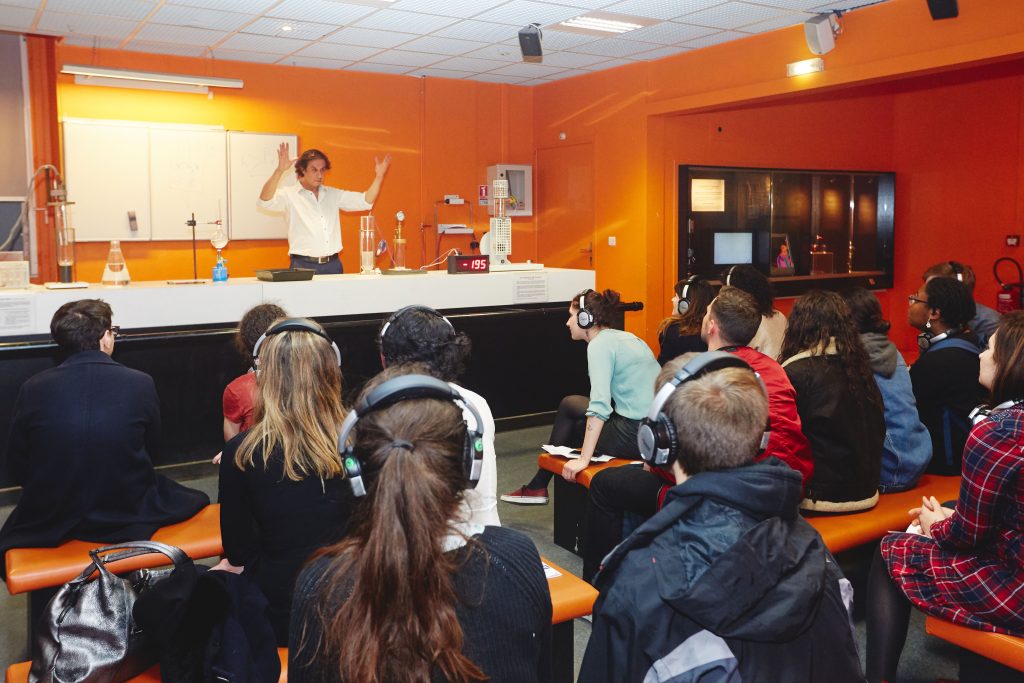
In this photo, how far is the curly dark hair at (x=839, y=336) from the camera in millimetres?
3146

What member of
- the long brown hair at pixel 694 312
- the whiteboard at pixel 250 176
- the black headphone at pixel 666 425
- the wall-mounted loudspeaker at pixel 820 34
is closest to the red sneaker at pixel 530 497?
the long brown hair at pixel 694 312

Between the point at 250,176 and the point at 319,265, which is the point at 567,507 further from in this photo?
the point at 250,176

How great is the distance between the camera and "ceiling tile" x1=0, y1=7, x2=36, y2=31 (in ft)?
19.6

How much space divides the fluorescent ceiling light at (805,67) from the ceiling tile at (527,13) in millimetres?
1688

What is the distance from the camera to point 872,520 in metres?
3.16

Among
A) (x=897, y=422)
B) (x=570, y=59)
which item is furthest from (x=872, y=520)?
(x=570, y=59)

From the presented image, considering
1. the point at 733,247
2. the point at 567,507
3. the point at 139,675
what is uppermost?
the point at 733,247

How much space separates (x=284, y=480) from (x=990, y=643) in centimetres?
185

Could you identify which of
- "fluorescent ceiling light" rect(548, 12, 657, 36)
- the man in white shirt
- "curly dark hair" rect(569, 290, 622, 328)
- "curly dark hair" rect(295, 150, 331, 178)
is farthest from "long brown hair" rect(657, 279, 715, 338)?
"curly dark hair" rect(295, 150, 331, 178)

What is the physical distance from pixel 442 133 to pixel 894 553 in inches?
279

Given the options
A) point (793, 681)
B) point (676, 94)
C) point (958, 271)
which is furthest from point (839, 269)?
point (793, 681)

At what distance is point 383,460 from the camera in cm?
132

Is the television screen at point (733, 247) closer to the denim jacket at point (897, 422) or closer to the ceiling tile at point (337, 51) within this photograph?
the ceiling tile at point (337, 51)

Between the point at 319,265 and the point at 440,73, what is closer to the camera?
the point at 319,265
